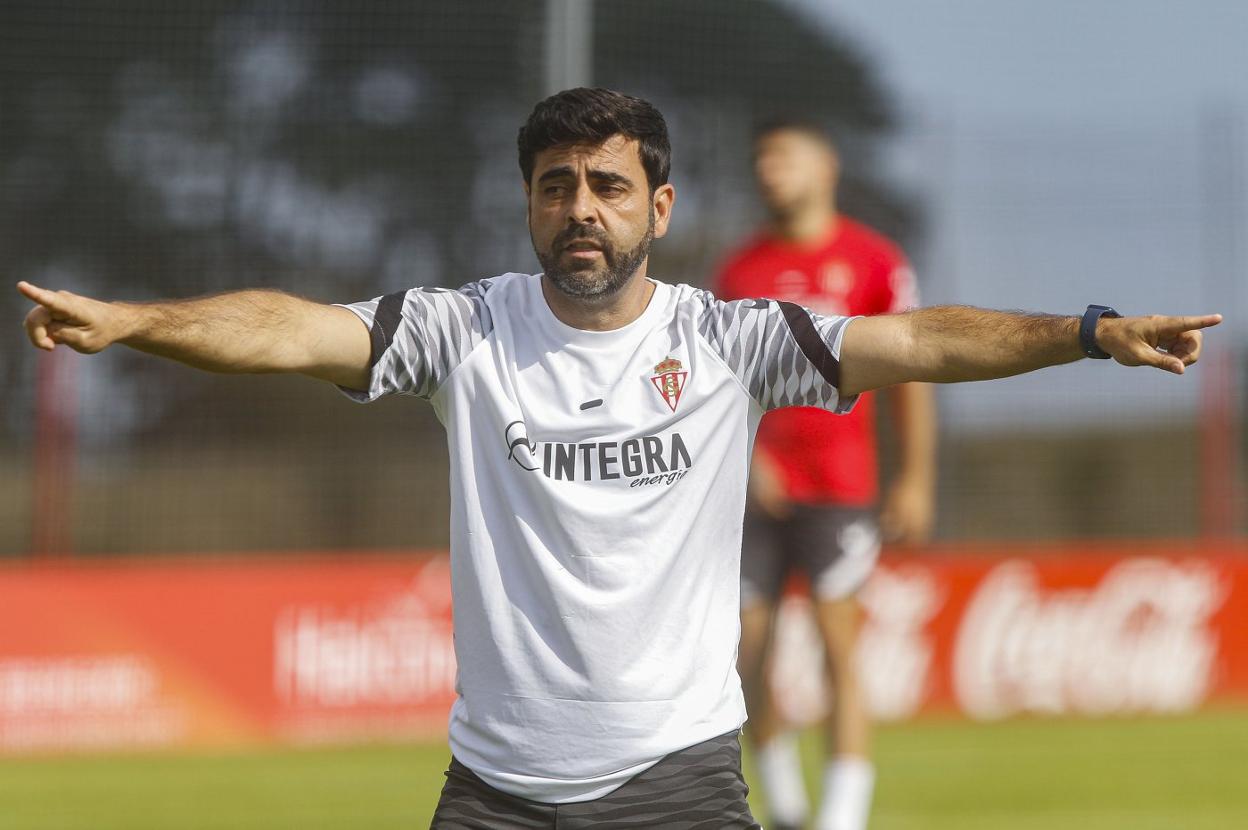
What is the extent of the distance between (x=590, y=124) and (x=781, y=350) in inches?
23.7

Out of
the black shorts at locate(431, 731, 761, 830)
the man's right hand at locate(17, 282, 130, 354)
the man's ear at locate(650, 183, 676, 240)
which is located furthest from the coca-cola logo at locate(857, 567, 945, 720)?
the man's right hand at locate(17, 282, 130, 354)

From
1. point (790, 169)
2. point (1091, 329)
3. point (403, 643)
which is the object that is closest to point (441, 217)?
point (403, 643)

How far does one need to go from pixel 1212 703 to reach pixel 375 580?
17.7 ft

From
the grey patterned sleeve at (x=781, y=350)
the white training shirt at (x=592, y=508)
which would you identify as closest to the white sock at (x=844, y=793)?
the white training shirt at (x=592, y=508)

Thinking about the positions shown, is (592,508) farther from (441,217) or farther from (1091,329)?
(441,217)

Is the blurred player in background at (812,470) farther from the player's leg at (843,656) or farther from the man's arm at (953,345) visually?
the man's arm at (953,345)

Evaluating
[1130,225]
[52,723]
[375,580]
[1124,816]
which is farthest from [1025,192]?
[52,723]

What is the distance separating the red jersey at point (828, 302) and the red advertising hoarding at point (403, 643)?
411 cm

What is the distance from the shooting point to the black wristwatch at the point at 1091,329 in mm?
→ 3506

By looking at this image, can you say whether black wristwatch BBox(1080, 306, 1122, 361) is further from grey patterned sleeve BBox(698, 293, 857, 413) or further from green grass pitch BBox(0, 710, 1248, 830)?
green grass pitch BBox(0, 710, 1248, 830)

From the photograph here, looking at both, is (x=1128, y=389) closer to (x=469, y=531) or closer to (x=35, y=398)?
(x=35, y=398)

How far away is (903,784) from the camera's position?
8414 millimetres

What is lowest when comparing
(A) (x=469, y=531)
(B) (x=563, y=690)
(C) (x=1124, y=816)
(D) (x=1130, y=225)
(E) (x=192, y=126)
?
(C) (x=1124, y=816)

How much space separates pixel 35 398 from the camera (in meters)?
11.3
